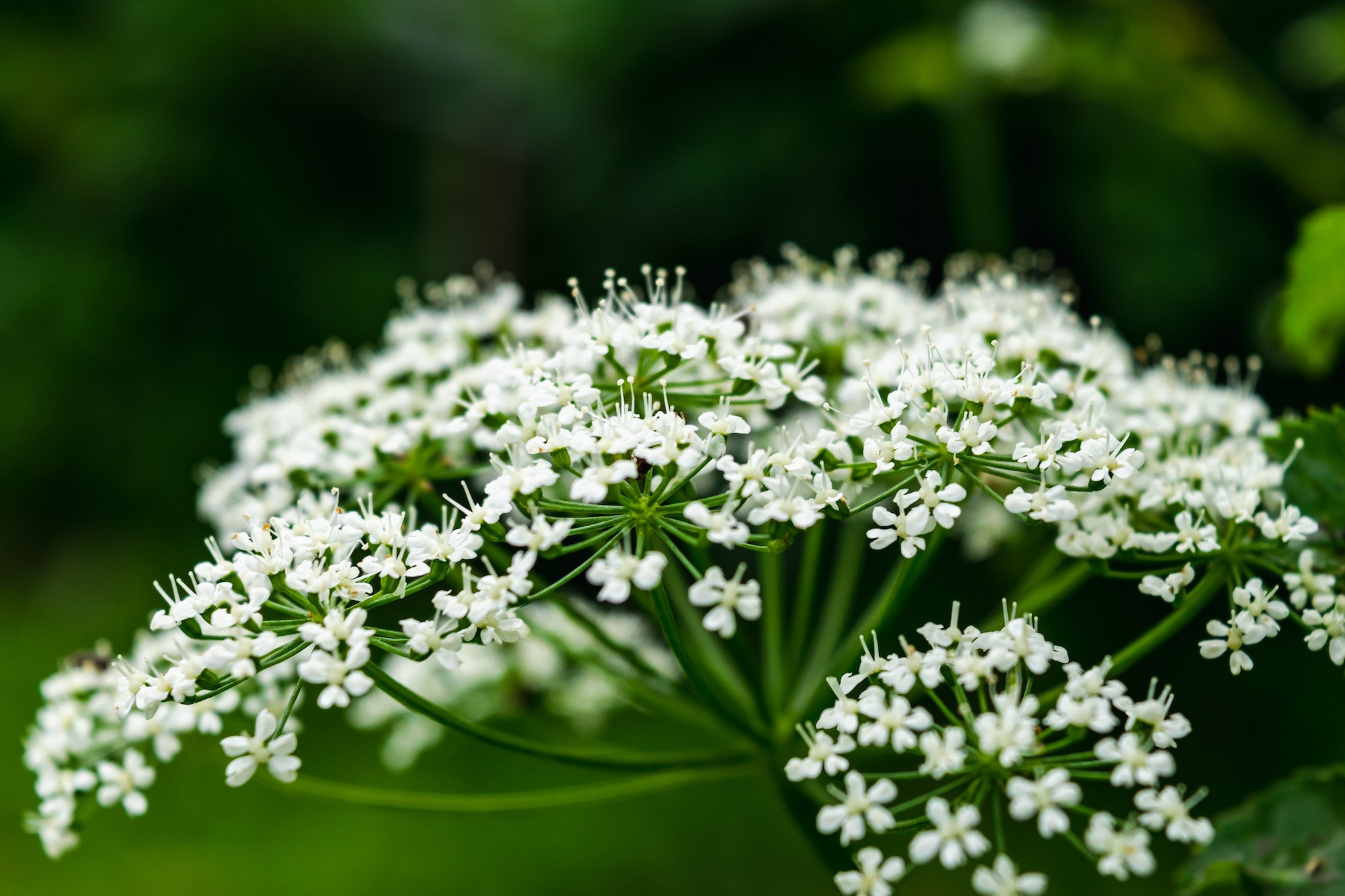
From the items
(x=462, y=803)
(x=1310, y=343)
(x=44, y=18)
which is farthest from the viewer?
(x=44, y=18)

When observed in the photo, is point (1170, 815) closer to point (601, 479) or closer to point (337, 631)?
point (601, 479)

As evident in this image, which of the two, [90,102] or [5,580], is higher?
[90,102]

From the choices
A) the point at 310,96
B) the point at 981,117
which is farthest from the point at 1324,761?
the point at 310,96

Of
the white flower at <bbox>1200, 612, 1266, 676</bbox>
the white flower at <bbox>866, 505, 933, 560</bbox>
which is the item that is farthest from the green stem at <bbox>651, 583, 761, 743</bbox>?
the white flower at <bbox>1200, 612, 1266, 676</bbox>

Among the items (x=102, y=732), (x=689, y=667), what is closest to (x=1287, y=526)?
(x=689, y=667)

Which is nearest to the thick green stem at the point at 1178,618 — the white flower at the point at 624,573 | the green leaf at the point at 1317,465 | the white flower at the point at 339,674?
the green leaf at the point at 1317,465

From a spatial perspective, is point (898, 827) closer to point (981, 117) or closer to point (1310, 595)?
point (1310, 595)

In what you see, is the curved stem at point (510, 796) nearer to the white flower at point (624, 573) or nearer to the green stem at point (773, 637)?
the green stem at point (773, 637)
